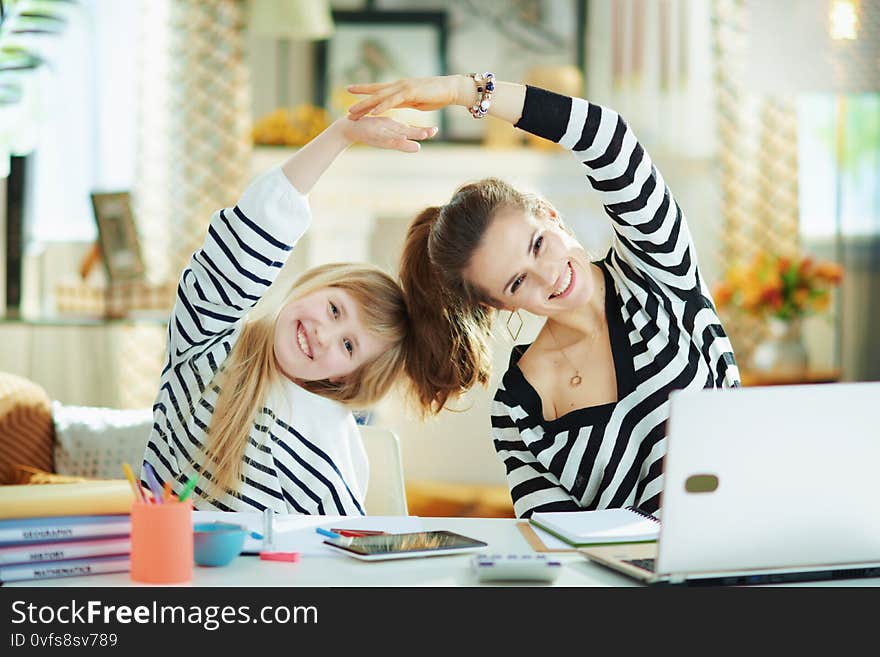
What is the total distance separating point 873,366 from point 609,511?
360 cm

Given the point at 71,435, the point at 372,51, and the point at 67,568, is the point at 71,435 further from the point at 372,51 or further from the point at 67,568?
the point at 372,51

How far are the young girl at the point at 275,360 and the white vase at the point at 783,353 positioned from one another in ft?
9.09

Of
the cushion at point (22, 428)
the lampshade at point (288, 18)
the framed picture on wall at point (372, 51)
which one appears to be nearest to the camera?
the cushion at point (22, 428)

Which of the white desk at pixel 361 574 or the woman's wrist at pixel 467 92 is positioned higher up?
the woman's wrist at pixel 467 92

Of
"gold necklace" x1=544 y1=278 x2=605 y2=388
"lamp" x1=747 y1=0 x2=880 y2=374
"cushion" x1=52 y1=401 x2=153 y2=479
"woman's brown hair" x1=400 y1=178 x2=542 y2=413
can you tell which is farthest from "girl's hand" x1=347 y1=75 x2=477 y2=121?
"lamp" x1=747 y1=0 x2=880 y2=374

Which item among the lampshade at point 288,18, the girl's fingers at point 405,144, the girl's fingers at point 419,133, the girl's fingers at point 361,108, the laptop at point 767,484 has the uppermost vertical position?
the lampshade at point 288,18

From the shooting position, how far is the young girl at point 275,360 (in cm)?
158

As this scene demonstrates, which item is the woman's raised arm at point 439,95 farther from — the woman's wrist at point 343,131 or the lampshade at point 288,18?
the lampshade at point 288,18

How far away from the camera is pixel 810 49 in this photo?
10.3 feet

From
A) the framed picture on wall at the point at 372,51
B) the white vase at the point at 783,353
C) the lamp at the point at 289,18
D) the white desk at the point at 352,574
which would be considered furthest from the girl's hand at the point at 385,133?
the framed picture on wall at the point at 372,51

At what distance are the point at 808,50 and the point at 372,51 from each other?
2.12m

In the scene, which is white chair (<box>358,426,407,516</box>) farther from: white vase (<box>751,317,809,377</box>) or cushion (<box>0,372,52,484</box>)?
white vase (<box>751,317,809,377</box>)

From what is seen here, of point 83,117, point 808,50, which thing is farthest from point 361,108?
point 83,117
